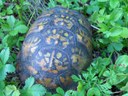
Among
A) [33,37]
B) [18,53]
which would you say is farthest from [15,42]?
[33,37]

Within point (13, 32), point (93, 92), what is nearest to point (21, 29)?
point (13, 32)

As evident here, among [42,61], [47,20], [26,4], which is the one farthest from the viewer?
[26,4]

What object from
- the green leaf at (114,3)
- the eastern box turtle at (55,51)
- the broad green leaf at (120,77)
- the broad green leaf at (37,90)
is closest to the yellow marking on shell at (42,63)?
the eastern box turtle at (55,51)

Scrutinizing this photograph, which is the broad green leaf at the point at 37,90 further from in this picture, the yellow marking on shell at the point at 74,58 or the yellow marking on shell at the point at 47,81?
the yellow marking on shell at the point at 74,58

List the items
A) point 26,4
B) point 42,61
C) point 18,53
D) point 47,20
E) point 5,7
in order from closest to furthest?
point 42,61, point 47,20, point 18,53, point 26,4, point 5,7

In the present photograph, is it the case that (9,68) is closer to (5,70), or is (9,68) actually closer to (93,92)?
(5,70)

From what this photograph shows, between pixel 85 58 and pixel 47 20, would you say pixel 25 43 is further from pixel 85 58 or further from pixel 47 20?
pixel 85 58

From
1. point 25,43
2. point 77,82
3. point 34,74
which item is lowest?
point 77,82
